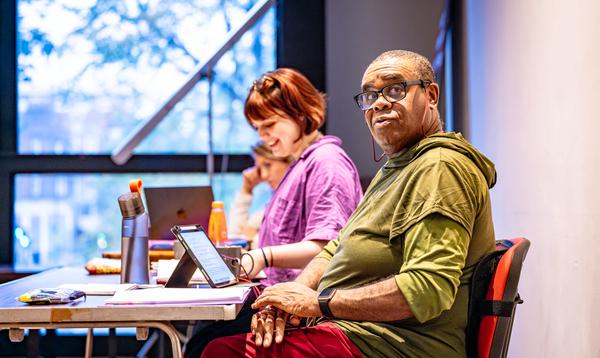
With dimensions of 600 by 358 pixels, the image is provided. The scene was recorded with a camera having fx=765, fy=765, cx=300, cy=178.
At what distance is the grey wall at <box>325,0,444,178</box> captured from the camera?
3.84m

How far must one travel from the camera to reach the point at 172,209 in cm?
300

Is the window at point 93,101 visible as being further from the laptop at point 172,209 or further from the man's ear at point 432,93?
the man's ear at point 432,93

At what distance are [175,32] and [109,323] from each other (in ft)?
Result: 9.59

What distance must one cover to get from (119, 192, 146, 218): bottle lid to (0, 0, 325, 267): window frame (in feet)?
7.24

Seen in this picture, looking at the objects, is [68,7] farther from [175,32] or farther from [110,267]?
[110,267]

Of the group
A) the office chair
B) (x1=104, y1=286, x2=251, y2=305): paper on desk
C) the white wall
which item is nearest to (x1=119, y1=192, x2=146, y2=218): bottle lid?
(x1=104, y1=286, x2=251, y2=305): paper on desk

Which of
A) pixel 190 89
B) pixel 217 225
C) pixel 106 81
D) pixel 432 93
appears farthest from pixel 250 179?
pixel 432 93

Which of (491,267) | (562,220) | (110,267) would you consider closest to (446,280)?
(491,267)

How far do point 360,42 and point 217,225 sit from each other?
5.01 ft

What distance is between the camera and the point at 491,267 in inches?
62.2

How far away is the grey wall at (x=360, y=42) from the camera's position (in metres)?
3.84

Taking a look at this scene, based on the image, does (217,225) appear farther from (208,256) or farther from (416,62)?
(416,62)

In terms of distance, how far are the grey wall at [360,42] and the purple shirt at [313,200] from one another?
129cm

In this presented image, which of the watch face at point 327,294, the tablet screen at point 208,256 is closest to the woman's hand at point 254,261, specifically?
the tablet screen at point 208,256
